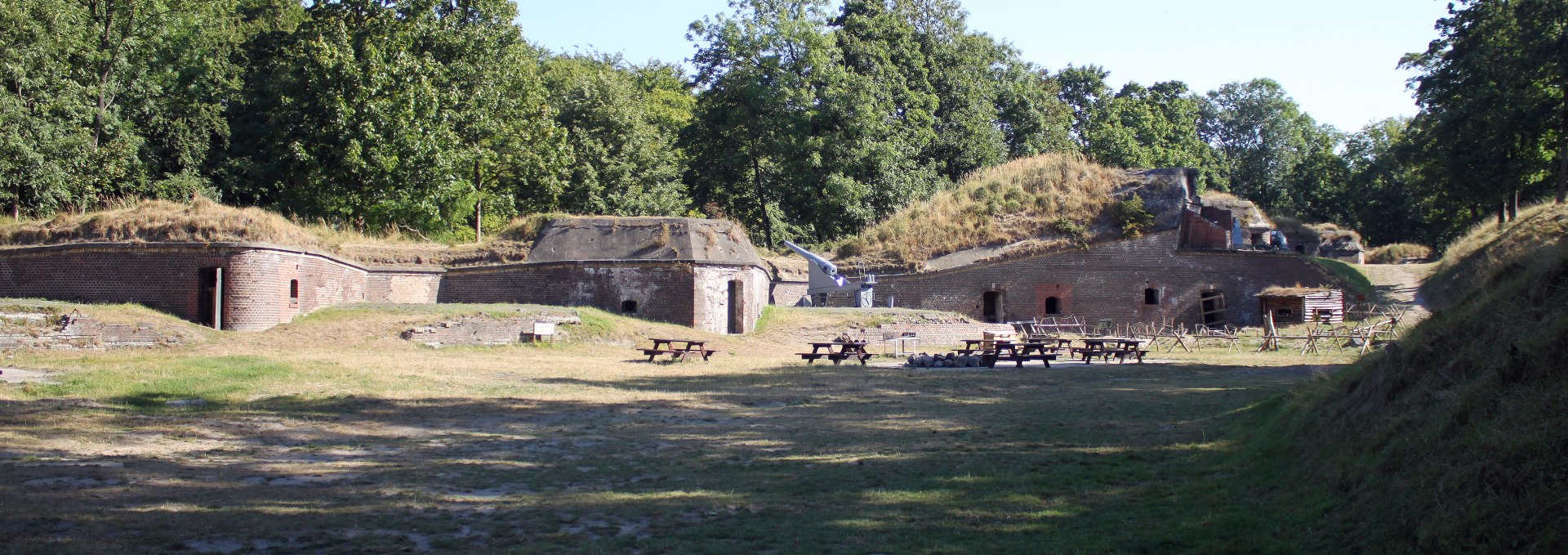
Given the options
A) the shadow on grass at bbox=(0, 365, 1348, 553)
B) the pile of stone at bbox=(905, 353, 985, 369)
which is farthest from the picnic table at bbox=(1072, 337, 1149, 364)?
the shadow on grass at bbox=(0, 365, 1348, 553)

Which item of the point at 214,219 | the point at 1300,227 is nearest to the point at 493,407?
the point at 214,219

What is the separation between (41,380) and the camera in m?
16.1

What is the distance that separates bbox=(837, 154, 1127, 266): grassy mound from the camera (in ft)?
130

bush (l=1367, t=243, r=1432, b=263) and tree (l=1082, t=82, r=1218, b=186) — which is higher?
tree (l=1082, t=82, r=1218, b=186)

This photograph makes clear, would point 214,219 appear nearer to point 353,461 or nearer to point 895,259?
point 353,461

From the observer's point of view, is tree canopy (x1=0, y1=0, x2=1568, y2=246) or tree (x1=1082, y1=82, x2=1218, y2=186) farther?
tree (x1=1082, y1=82, x2=1218, y2=186)

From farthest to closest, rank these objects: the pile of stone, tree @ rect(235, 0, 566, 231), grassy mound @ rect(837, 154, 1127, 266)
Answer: grassy mound @ rect(837, 154, 1127, 266)
tree @ rect(235, 0, 566, 231)
the pile of stone

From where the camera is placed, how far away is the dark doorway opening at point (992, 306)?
38344mm

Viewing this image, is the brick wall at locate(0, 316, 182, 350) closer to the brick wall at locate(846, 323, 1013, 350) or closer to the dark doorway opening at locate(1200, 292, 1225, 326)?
the brick wall at locate(846, 323, 1013, 350)

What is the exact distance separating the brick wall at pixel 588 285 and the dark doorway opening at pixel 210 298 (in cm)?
698

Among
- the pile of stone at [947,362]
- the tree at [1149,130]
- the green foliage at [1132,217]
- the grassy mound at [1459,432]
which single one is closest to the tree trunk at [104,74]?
the pile of stone at [947,362]

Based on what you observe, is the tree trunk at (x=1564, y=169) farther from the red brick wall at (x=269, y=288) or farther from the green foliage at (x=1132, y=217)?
the red brick wall at (x=269, y=288)

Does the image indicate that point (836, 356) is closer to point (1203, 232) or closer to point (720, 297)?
point (720, 297)

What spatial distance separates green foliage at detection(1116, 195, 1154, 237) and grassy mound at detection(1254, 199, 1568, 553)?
98.5ft
